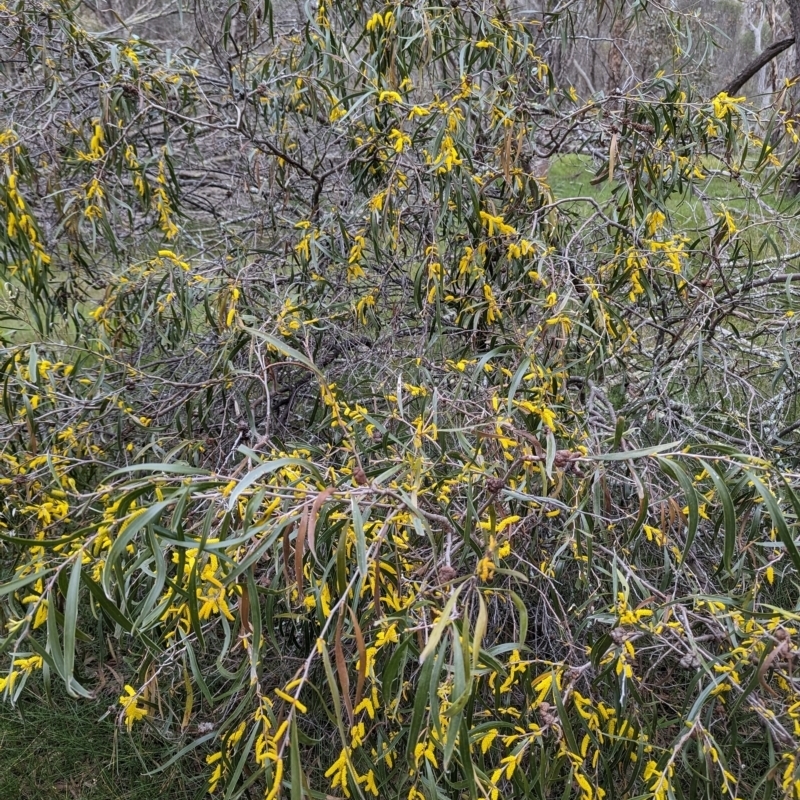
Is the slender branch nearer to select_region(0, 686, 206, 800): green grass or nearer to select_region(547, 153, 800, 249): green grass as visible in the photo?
select_region(547, 153, 800, 249): green grass

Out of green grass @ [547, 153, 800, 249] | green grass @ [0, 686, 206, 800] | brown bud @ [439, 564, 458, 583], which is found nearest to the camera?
brown bud @ [439, 564, 458, 583]

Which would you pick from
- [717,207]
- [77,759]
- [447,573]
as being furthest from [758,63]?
[77,759]

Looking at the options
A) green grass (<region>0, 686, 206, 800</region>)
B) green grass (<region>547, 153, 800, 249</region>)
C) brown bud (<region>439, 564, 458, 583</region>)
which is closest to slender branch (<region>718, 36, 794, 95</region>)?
green grass (<region>547, 153, 800, 249</region>)

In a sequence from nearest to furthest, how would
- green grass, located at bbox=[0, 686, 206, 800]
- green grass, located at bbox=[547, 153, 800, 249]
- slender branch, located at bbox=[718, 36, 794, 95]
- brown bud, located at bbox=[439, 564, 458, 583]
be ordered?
brown bud, located at bbox=[439, 564, 458, 583] → green grass, located at bbox=[0, 686, 206, 800] → green grass, located at bbox=[547, 153, 800, 249] → slender branch, located at bbox=[718, 36, 794, 95]

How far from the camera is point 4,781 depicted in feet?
6.79

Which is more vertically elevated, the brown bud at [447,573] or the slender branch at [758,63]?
the slender branch at [758,63]

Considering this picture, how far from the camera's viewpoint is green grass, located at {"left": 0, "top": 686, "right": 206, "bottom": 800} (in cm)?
205

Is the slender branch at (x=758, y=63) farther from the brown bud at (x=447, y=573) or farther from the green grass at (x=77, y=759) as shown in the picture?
the green grass at (x=77, y=759)

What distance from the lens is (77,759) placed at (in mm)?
2145

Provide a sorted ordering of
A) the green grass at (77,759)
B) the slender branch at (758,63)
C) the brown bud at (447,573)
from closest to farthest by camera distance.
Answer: the brown bud at (447,573), the green grass at (77,759), the slender branch at (758,63)

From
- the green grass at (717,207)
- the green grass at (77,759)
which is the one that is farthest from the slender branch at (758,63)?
the green grass at (77,759)

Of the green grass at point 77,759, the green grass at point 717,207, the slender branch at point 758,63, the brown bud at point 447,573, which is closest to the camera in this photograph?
the brown bud at point 447,573

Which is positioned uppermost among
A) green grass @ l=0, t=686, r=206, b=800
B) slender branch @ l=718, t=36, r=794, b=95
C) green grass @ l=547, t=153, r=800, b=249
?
slender branch @ l=718, t=36, r=794, b=95

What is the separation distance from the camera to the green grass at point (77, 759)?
2.05 m
